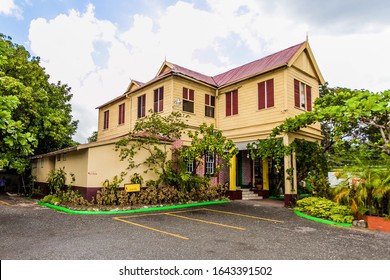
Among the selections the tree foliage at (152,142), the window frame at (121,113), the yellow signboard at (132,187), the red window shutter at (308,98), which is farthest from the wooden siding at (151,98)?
the red window shutter at (308,98)

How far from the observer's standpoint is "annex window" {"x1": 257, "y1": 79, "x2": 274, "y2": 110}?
47.6ft

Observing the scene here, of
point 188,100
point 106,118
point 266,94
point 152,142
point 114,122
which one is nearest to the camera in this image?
point 152,142

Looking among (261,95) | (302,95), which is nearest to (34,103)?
(261,95)

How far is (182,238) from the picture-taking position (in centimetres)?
710

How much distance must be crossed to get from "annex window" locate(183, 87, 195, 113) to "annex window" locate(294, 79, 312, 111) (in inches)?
238

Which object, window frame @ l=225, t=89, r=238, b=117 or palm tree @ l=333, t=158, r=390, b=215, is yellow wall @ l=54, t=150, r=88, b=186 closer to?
window frame @ l=225, t=89, r=238, b=117

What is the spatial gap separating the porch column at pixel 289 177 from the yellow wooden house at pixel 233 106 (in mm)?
50

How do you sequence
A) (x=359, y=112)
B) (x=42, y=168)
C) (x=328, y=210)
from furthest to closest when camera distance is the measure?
1. (x=42, y=168)
2. (x=328, y=210)
3. (x=359, y=112)

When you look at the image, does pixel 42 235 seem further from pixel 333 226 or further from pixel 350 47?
pixel 350 47

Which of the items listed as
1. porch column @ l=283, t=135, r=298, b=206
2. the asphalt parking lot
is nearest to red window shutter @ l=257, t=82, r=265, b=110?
porch column @ l=283, t=135, r=298, b=206

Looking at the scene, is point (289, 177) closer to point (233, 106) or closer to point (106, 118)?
point (233, 106)

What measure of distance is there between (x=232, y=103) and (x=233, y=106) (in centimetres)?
23

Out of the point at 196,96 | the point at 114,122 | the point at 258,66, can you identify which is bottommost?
the point at 114,122

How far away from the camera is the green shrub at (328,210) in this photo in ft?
30.8
